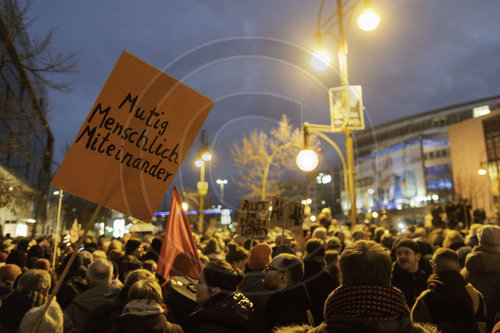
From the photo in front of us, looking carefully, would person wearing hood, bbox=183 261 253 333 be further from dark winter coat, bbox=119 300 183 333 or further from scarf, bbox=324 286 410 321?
scarf, bbox=324 286 410 321

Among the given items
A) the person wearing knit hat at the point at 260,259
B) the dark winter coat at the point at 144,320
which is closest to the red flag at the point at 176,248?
the person wearing knit hat at the point at 260,259

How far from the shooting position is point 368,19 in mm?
8719

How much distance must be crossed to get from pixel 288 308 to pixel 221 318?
100 centimetres

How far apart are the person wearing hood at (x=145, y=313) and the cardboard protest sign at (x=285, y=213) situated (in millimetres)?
4668

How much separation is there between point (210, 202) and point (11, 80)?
4781 centimetres

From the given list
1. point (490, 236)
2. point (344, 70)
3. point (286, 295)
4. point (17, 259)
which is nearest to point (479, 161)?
point (344, 70)

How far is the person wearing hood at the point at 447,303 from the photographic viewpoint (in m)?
3.54

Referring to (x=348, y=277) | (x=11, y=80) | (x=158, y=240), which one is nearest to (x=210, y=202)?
(x=11, y=80)

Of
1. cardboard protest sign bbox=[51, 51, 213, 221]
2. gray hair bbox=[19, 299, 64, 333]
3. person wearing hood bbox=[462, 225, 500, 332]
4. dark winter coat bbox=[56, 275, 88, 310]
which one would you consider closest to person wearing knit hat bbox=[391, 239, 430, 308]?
person wearing hood bbox=[462, 225, 500, 332]

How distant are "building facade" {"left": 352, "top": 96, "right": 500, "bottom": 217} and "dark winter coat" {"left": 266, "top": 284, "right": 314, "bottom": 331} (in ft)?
250

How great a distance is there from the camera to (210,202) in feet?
273

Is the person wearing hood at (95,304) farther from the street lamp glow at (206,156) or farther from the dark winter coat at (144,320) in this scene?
the street lamp glow at (206,156)

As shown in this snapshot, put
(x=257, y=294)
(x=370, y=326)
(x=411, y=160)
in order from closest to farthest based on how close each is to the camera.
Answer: (x=370, y=326), (x=257, y=294), (x=411, y=160)

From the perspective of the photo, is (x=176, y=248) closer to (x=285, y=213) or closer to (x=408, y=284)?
(x=285, y=213)
